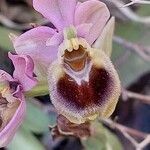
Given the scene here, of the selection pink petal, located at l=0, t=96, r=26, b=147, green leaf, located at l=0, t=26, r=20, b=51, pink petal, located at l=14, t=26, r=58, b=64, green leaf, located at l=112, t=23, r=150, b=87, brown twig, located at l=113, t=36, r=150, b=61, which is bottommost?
green leaf, located at l=112, t=23, r=150, b=87

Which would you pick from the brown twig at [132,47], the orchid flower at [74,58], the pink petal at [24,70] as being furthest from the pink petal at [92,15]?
the brown twig at [132,47]

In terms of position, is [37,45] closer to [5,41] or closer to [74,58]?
[74,58]

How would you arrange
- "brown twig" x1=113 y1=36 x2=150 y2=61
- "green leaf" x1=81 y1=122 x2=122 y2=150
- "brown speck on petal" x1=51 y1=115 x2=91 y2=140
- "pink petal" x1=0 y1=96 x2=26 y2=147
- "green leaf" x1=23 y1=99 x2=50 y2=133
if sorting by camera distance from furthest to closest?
"brown twig" x1=113 y1=36 x2=150 y2=61 → "green leaf" x1=23 y1=99 x2=50 y2=133 → "green leaf" x1=81 y1=122 x2=122 y2=150 → "brown speck on petal" x1=51 y1=115 x2=91 y2=140 → "pink petal" x1=0 y1=96 x2=26 y2=147

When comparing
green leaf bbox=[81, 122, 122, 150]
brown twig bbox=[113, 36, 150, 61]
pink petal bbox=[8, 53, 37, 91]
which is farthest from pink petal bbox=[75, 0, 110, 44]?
brown twig bbox=[113, 36, 150, 61]

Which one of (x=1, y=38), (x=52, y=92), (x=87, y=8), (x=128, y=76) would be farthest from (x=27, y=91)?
(x=128, y=76)

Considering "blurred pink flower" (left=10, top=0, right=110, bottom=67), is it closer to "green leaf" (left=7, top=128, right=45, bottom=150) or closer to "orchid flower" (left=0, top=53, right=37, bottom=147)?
"orchid flower" (left=0, top=53, right=37, bottom=147)

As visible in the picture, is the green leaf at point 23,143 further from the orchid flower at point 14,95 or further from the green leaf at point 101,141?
the orchid flower at point 14,95

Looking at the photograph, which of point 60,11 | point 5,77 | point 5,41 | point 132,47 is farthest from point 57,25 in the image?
point 132,47
